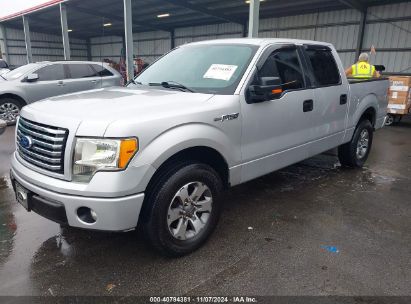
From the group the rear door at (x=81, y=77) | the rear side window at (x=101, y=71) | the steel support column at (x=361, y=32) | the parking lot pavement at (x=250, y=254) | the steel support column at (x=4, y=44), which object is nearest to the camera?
the parking lot pavement at (x=250, y=254)

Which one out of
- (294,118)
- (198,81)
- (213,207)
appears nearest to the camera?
(213,207)

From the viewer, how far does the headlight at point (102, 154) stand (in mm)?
2283

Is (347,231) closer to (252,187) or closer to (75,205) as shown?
(252,187)

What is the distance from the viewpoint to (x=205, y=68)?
346 cm

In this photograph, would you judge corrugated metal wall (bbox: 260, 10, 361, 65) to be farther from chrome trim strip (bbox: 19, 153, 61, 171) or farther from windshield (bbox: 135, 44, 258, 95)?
chrome trim strip (bbox: 19, 153, 61, 171)

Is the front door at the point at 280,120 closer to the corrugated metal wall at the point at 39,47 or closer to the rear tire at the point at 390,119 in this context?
the rear tire at the point at 390,119

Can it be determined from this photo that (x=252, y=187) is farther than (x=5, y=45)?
No

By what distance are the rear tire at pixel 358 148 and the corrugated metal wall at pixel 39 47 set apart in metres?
30.4

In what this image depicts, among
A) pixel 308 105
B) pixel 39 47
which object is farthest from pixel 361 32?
pixel 39 47

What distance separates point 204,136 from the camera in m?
2.75

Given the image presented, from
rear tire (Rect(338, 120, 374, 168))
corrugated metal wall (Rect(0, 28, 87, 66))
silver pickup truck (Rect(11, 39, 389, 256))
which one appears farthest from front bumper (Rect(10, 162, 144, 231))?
corrugated metal wall (Rect(0, 28, 87, 66))

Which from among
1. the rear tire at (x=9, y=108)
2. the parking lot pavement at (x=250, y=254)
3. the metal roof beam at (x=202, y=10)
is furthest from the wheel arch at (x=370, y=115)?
the metal roof beam at (x=202, y=10)

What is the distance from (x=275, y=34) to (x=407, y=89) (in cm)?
1046

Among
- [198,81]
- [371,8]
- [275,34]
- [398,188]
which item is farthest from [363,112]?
[275,34]
